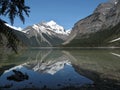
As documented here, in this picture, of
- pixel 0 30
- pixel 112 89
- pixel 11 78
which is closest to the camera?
pixel 0 30

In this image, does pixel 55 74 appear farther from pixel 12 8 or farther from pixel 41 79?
pixel 12 8

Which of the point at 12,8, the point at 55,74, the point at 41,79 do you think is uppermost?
Result: the point at 12,8

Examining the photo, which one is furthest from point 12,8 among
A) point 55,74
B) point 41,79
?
point 55,74

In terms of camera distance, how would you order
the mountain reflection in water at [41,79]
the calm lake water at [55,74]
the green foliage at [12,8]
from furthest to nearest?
the calm lake water at [55,74] < the mountain reflection in water at [41,79] < the green foliage at [12,8]

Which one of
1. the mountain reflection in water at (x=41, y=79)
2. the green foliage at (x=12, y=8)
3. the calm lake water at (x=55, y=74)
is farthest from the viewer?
the calm lake water at (x=55, y=74)

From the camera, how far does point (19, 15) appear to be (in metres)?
8.62

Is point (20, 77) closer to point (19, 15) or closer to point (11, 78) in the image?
point (11, 78)

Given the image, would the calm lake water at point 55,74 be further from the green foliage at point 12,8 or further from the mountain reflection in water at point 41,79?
the green foliage at point 12,8

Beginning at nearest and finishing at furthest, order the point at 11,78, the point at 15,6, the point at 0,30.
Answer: the point at 0,30, the point at 15,6, the point at 11,78

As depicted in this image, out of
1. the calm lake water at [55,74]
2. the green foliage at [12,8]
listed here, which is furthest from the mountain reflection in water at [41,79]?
the green foliage at [12,8]

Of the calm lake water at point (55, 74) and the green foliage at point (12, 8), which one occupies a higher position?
the green foliage at point (12, 8)

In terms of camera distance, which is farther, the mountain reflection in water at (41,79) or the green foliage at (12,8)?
the mountain reflection in water at (41,79)

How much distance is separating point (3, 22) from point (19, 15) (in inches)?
26.6

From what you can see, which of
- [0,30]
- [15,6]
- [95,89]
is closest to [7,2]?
[15,6]
